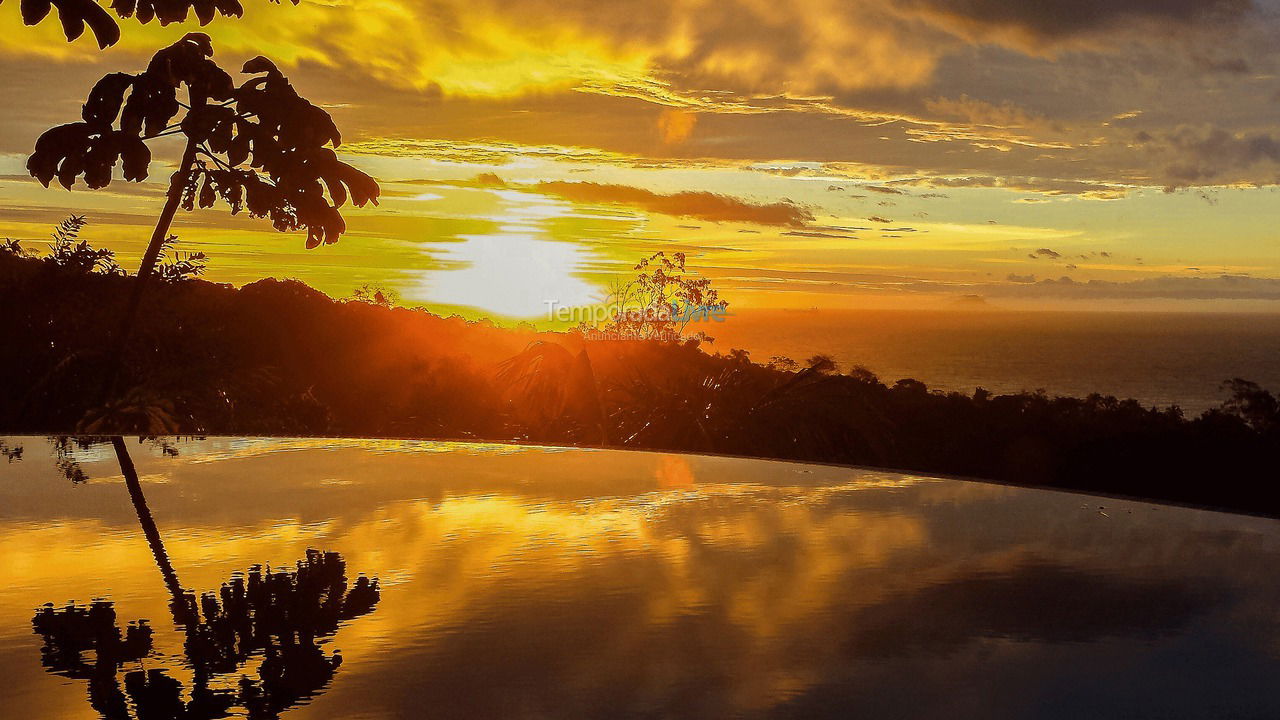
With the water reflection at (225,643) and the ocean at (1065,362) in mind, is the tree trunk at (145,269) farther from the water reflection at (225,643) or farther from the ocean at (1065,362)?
the ocean at (1065,362)

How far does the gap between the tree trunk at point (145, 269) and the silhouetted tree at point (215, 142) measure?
0.01 m

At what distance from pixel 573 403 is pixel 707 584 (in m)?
7.10

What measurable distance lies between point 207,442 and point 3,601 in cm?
343

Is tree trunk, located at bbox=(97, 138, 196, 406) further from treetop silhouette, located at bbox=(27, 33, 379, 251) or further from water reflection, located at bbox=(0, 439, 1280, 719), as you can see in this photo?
water reflection, located at bbox=(0, 439, 1280, 719)

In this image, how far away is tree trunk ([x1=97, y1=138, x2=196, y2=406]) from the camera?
10.7m

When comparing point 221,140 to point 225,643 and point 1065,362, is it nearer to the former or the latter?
point 225,643

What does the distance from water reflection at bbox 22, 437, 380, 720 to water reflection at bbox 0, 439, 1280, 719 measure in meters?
0.05

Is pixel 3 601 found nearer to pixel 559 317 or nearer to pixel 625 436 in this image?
pixel 625 436

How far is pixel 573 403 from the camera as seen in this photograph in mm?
10273

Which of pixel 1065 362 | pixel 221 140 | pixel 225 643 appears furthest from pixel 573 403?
pixel 1065 362

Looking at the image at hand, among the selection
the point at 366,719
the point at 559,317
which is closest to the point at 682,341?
the point at 559,317

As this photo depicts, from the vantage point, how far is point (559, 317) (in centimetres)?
1650

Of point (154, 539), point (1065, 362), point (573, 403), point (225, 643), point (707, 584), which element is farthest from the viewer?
point (1065, 362)

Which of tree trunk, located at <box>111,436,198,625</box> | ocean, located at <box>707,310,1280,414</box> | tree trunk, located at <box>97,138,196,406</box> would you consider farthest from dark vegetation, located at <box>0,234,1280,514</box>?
ocean, located at <box>707,310,1280,414</box>
